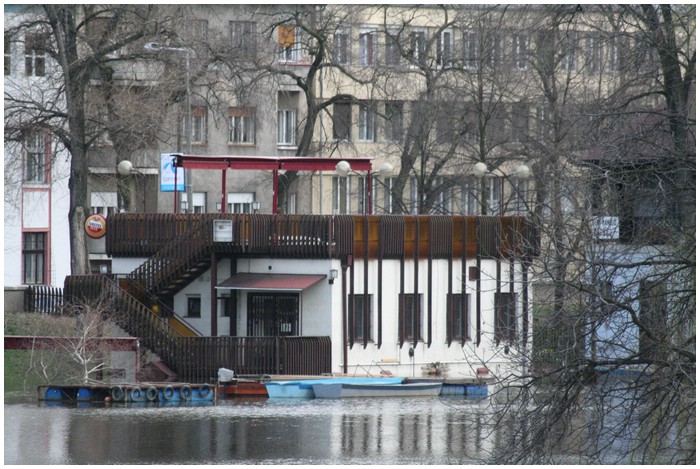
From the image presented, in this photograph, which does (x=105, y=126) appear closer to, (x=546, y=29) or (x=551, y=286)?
(x=546, y=29)

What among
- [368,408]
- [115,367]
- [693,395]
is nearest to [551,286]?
[693,395]

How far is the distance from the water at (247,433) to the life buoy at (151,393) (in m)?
0.34

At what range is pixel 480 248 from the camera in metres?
46.6

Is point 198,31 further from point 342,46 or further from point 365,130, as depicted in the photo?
point 365,130

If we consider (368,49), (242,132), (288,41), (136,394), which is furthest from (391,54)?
(136,394)

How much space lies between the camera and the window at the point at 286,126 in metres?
67.8

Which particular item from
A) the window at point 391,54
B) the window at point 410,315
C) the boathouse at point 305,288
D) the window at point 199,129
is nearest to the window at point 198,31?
the boathouse at point 305,288

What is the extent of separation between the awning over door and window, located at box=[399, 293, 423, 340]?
283cm

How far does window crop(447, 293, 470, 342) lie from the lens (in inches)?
1870

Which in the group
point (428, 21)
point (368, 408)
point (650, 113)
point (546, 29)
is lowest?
point (368, 408)

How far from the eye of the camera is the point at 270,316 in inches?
1839

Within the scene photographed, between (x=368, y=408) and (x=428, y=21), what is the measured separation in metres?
25.1

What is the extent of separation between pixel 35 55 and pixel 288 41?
11.9m

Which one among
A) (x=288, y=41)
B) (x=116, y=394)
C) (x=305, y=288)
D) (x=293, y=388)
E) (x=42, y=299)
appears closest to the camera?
(x=116, y=394)
